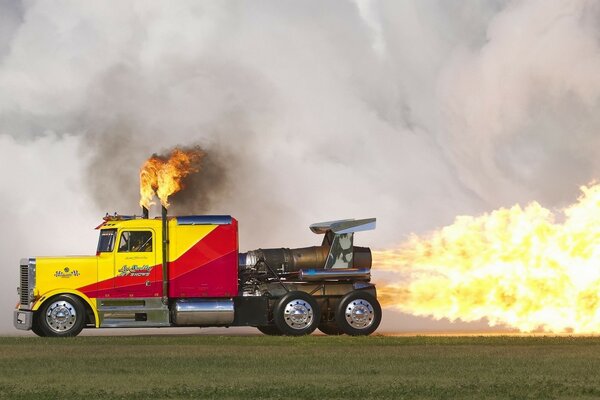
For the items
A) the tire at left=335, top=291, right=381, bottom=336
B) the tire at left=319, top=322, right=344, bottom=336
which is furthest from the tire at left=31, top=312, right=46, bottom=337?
the tire at left=335, top=291, right=381, bottom=336

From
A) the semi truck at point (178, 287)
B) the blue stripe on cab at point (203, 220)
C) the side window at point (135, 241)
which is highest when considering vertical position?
the blue stripe on cab at point (203, 220)

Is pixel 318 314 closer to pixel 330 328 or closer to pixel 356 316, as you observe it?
pixel 356 316

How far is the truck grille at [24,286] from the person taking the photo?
38.7 m

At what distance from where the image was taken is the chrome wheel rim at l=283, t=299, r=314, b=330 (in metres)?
39.2

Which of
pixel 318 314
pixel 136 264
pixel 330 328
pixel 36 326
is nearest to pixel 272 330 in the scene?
pixel 330 328

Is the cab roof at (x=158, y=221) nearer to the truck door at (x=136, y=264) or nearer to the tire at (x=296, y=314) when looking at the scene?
the truck door at (x=136, y=264)

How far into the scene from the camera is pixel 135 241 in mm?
39062

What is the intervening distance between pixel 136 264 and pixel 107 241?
1.16 meters

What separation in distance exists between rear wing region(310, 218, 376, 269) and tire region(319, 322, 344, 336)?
183cm

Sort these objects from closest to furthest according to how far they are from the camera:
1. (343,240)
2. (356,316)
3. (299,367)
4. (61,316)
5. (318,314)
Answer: (299,367)
(61,316)
(318,314)
(356,316)
(343,240)

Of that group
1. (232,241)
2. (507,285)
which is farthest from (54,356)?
(507,285)

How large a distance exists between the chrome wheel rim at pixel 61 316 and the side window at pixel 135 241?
233 cm

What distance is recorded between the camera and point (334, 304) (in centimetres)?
4012

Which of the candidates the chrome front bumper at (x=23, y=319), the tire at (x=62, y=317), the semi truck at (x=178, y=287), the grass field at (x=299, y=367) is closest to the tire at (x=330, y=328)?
the semi truck at (x=178, y=287)
